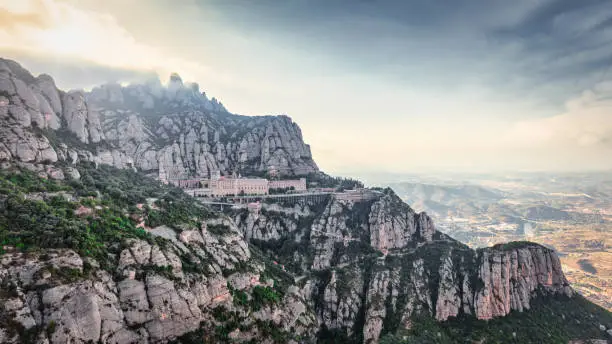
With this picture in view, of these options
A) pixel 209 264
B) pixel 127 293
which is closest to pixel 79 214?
pixel 127 293

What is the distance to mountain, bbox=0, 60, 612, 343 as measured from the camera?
5356 centimetres

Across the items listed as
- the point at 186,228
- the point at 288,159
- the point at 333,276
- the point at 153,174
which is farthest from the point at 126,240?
the point at 288,159

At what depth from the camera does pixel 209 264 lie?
8056cm

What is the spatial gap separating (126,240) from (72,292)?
16415 millimetres

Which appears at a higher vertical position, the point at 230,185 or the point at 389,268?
the point at 230,185

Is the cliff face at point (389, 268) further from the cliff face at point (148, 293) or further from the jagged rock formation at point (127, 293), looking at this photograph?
Answer: the jagged rock formation at point (127, 293)

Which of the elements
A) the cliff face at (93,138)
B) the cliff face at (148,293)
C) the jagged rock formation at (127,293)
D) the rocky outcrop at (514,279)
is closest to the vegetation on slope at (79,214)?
the cliff face at (148,293)

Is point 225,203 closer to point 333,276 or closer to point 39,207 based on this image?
point 333,276

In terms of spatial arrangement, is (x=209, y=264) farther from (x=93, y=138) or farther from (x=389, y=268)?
(x=93, y=138)

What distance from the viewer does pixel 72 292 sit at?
165 feet

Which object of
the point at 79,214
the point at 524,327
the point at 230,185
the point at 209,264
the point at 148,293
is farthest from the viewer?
the point at 230,185

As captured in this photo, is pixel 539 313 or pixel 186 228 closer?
pixel 186 228

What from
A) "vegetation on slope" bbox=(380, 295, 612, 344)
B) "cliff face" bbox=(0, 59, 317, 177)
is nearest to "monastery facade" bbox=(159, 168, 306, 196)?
"cliff face" bbox=(0, 59, 317, 177)

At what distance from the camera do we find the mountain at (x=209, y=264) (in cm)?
5356
